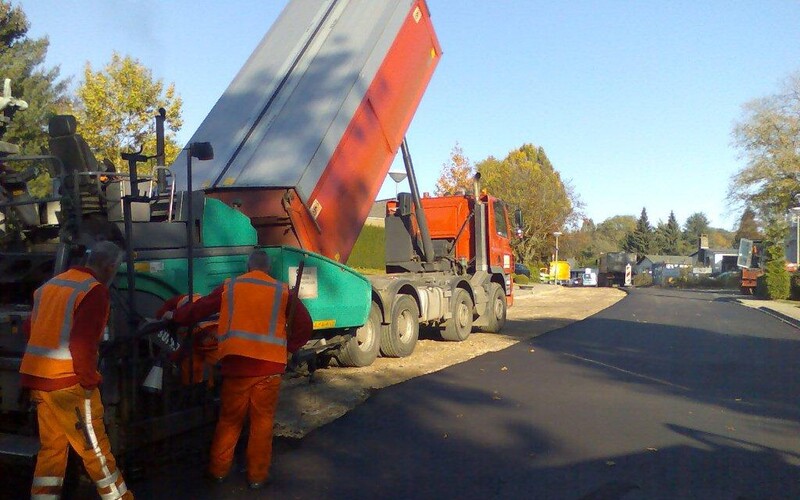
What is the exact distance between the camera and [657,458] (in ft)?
20.1

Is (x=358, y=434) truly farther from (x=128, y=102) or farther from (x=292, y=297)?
(x=128, y=102)

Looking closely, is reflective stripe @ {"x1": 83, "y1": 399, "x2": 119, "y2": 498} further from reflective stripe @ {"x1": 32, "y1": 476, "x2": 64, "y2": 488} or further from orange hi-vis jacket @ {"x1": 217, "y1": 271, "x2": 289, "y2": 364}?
orange hi-vis jacket @ {"x1": 217, "y1": 271, "x2": 289, "y2": 364}

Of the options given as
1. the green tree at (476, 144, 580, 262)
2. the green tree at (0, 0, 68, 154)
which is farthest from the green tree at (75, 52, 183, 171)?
the green tree at (476, 144, 580, 262)

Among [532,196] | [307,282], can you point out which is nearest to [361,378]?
[307,282]

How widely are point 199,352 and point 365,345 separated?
17.0ft

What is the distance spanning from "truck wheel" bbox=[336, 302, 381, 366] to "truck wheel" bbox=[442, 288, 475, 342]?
319 cm

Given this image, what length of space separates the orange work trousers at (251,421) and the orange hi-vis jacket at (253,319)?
0.67ft

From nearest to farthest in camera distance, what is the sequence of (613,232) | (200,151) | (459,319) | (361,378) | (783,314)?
(200,151) < (361,378) < (459,319) < (783,314) < (613,232)

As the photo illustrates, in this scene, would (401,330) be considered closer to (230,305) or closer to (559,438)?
(559,438)

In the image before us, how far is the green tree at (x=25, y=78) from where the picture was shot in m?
20.3

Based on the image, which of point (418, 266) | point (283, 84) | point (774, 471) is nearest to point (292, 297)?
point (774, 471)

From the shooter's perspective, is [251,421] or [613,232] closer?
[251,421]

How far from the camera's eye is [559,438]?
677 cm

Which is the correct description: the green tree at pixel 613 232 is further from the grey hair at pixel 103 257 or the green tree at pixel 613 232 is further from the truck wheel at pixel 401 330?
the grey hair at pixel 103 257
